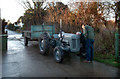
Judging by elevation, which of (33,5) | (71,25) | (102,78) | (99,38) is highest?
(33,5)

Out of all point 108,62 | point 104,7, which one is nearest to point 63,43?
point 108,62

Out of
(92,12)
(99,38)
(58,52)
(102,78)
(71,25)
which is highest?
(92,12)

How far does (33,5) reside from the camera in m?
27.3

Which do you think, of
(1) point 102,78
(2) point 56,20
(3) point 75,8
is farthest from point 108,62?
(2) point 56,20

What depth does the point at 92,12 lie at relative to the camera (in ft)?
37.7

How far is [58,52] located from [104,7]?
6499 millimetres

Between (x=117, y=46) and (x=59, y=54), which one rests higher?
(x=117, y=46)

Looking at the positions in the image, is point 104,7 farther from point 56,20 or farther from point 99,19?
point 56,20

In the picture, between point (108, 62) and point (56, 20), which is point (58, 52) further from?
point (56, 20)

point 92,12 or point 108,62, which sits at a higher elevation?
point 92,12

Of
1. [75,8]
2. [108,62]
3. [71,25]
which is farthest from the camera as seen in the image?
[71,25]

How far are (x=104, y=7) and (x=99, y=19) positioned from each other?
1.04 m

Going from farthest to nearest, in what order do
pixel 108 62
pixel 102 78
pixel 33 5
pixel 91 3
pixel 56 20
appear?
pixel 33 5 → pixel 56 20 → pixel 91 3 → pixel 108 62 → pixel 102 78

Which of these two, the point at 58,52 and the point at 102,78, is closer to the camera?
the point at 102,78
